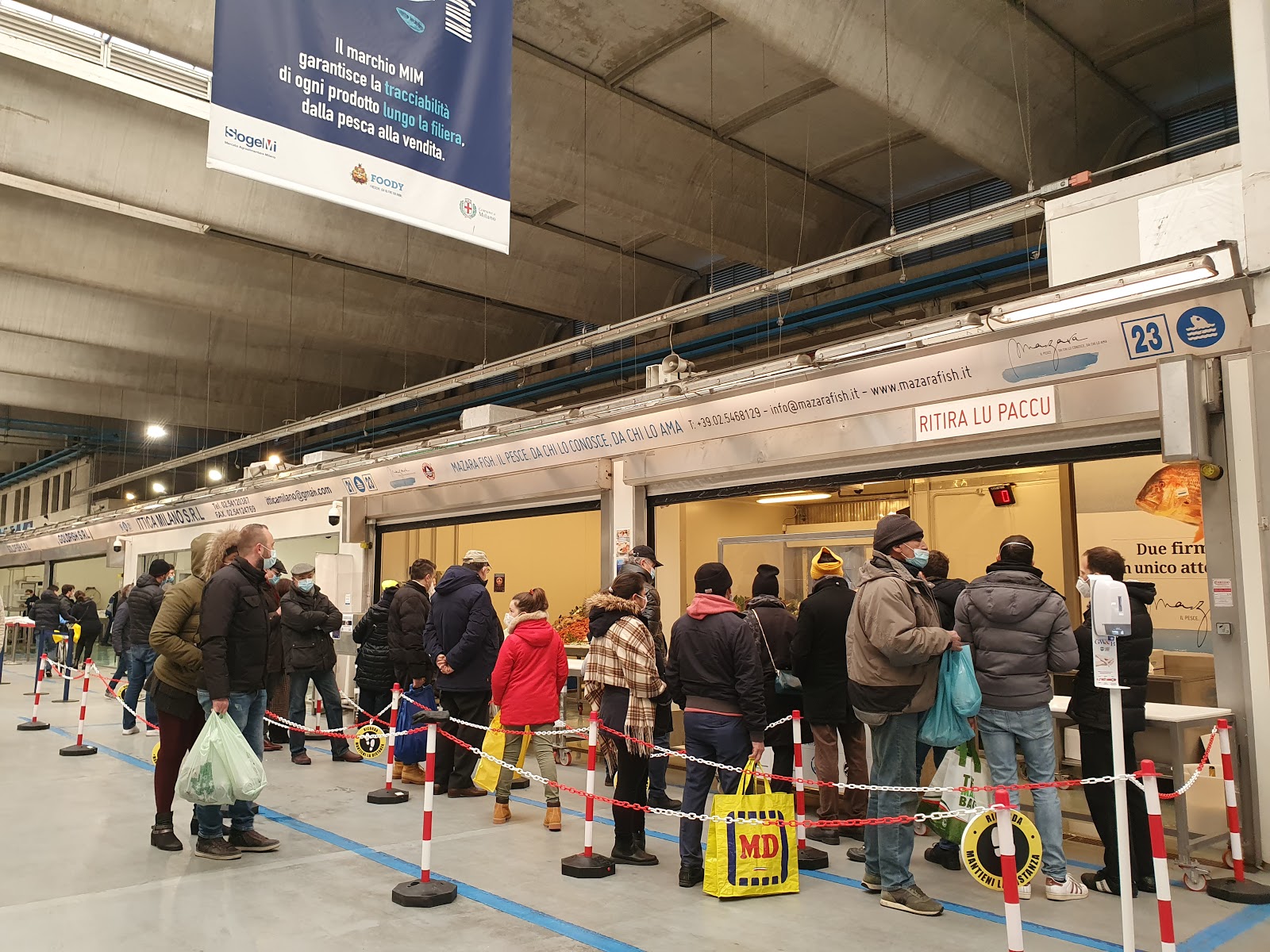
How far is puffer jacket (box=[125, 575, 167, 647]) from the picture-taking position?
878 centimetres

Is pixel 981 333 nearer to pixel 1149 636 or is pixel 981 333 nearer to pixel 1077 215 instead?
pixel 1077 215

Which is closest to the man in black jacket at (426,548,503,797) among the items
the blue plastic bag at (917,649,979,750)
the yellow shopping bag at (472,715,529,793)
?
the yellow shopping bag at (472,715,529,793)

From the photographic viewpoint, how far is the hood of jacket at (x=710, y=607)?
461 centimetres

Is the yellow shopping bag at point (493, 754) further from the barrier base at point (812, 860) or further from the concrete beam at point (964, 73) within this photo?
the concrete beam at point (964, 73)

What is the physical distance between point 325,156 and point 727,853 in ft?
12.3

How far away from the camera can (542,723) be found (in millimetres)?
5867

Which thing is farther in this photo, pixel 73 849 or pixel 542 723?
pixel 542 723

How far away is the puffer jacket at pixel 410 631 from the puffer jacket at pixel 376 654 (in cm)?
55

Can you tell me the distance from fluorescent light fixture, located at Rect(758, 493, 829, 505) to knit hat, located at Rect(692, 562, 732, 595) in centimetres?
324

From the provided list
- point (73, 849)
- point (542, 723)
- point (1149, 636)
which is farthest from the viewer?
point (542, 723)

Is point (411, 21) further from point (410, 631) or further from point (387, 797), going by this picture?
point (387, 797)

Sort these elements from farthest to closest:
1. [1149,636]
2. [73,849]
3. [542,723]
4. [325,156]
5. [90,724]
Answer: [90,724] → [542,723] → [73,849] → [1149,636] → [325,156]

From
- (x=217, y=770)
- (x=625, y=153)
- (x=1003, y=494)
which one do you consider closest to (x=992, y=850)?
(x=217, y=770)

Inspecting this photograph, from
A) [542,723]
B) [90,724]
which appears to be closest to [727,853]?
[542,723]
